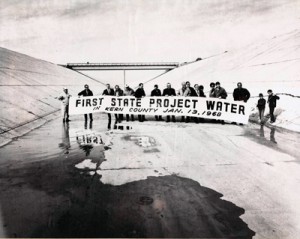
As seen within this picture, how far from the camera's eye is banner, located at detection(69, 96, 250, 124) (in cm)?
1013

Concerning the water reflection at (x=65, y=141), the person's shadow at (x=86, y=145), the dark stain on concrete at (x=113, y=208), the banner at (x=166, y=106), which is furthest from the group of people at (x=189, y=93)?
the dark stain on concrete at (x=113, y=208)

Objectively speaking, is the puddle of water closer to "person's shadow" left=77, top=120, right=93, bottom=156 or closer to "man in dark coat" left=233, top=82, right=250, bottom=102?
"person's shadow" left=77, top=120, right=93, bottom=156

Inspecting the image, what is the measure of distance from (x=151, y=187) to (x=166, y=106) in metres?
6.09

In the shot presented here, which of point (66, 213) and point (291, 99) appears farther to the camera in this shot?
point (291, 99)

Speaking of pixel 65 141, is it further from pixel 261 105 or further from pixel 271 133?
pixel 261 105

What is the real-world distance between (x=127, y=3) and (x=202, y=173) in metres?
5.44

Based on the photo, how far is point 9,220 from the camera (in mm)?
4113

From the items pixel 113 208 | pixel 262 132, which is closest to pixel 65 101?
pixel 262 132

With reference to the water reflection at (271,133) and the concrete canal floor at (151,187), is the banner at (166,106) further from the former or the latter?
the concrete canal floor at (151,187)

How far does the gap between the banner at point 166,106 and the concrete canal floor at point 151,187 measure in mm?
1813

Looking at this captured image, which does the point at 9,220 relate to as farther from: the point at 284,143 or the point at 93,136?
the point at 284,143

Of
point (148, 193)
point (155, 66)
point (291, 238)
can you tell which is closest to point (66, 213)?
point (148, 193)

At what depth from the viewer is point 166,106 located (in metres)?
10.9

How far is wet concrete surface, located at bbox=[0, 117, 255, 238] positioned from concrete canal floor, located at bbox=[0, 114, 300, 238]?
14mm
